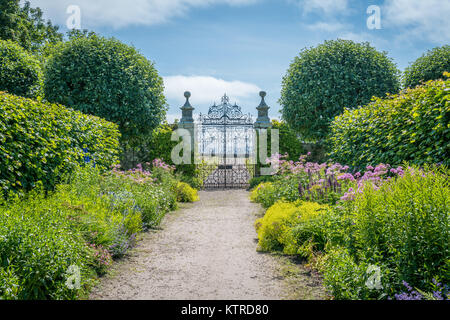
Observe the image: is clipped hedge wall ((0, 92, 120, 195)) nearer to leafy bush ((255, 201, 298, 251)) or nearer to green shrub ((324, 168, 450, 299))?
leafy bush ((255, 201, 298, 251))

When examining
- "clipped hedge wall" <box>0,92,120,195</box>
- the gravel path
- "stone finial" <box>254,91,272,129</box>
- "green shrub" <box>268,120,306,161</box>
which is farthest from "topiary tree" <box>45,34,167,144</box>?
"green shrub" <box>268,120,306,161</box>

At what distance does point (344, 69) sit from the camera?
12641 millimetres

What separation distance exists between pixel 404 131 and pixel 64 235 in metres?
5.33

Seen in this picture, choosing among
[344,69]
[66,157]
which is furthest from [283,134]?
[66,157]

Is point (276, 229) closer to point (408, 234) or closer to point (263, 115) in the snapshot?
point (408, 234)

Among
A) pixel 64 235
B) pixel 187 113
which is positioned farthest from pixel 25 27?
pixel 64 235

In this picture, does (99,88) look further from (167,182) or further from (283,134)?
(283,134)

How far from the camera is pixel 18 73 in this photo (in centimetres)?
1365

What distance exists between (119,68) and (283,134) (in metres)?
7.69

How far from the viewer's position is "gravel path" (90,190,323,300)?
13.2ft

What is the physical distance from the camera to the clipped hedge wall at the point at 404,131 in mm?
5148

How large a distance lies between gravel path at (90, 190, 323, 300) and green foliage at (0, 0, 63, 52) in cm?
1715

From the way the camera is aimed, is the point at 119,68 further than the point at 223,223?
Yes

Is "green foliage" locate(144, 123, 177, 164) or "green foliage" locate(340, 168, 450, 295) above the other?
"green foliage" locate(144, 123, 177, 164)
